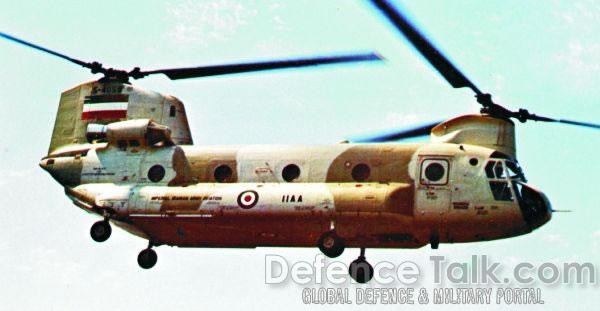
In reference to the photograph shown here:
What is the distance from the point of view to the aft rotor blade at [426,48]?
16625 millimetres

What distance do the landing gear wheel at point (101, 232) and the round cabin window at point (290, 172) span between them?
4.84m

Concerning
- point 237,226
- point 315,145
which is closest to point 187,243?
point 237,226

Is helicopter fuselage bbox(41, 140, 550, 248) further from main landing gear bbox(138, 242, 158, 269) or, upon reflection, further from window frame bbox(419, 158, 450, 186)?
main landing gear bbox(138, 242, 158, 269)

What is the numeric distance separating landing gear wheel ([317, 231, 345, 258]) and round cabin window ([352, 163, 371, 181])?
5.03 ft

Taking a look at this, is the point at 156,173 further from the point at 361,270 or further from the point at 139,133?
the point at 361,270

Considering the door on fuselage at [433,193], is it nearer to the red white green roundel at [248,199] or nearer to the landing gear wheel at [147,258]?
the red white green roundel at [248,199]

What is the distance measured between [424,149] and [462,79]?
2002 mm

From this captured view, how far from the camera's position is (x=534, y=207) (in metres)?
20.6

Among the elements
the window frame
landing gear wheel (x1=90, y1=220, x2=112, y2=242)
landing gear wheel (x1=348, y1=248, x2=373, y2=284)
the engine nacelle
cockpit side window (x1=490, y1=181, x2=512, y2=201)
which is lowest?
landing gear wheel (x1=348, y1=248, x2=373, y2=284)

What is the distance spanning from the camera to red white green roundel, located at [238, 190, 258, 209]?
21453 millimetres

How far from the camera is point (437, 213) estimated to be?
67.4ft

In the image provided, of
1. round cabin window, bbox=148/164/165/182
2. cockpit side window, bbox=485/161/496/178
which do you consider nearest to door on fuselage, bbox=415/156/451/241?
cockpit side window, bbox=485/161/496/178

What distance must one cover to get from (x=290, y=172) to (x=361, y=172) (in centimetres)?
181

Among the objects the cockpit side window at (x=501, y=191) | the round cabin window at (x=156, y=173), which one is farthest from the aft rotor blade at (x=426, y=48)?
the round cabin window at (x=156, y=173)
